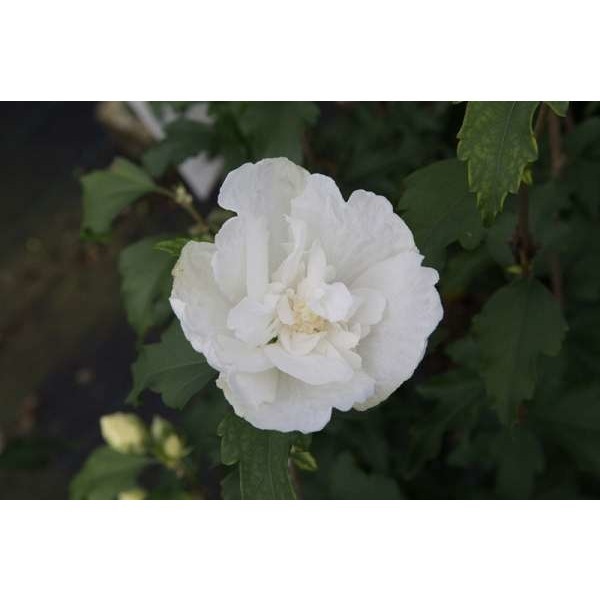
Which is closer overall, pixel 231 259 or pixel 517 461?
pixel 231 259

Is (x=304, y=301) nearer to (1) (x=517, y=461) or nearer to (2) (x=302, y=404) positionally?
(2) (x=302, y=404)

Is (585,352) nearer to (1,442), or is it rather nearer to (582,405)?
(582,405)

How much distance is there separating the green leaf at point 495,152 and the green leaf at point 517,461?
70cm

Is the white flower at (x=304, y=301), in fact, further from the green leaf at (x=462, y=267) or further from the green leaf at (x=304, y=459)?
the green leaf at (x=462, y=267)

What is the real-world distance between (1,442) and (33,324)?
48 centimetres

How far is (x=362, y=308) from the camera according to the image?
715 mm

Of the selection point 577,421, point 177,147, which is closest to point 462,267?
point 577,421

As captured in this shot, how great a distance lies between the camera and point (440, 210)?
2.76 feet

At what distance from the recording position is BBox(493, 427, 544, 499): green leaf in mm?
1374

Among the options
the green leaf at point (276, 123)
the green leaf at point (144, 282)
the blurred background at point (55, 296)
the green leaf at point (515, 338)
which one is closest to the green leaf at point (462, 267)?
the green leaf at point (515, 338)

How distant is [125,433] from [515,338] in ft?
2.41

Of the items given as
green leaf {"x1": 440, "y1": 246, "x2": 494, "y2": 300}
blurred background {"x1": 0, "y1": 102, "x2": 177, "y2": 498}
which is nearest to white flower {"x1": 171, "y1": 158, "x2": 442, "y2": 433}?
green leaf {"x1": 440, "y1": 246, "x2": 494, "y2": 300}

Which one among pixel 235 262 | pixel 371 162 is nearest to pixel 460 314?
pixel 371 162

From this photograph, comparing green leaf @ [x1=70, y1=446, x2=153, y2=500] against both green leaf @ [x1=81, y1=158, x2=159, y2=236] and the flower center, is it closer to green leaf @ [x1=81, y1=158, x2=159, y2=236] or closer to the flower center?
green leaf @ [x1=81, y1=158, x2=159, y2=236]
